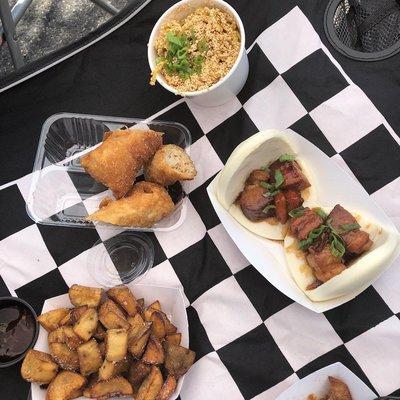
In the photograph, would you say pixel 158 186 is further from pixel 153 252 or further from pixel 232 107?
pixel 232 107

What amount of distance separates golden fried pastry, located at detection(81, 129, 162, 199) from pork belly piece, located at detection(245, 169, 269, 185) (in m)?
0.34

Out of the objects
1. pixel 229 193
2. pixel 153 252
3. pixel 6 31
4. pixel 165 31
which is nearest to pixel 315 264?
pixel 229 193

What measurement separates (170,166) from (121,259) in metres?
0.40

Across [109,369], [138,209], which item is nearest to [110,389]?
[109,369]

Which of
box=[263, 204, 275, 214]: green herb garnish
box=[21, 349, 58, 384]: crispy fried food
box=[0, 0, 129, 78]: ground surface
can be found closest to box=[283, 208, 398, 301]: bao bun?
box=[263, 204, 275, 214]: green herb garnish

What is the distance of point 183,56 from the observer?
198 centimetres

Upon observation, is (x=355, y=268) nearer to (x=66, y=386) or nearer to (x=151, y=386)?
(x=151, y=386)

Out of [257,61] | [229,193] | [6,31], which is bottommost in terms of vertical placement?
[229,193]

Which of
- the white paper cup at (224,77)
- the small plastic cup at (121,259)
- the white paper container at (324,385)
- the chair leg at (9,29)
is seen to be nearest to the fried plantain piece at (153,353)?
the small plastic cup at (121,259)

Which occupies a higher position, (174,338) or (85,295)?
(85,295)

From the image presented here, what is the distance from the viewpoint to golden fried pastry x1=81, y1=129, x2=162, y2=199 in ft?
6.77

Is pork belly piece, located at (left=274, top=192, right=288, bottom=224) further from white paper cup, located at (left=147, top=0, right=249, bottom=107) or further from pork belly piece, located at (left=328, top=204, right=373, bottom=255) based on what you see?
white paper cup, located at (left=147, top=0, right=249, bottom=107)

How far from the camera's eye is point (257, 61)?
216 centimetres

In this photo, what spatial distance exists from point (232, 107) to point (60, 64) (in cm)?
65
